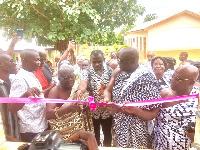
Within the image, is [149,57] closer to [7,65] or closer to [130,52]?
[130,52]

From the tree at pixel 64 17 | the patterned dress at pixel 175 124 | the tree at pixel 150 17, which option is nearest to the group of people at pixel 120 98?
the patterned dress at pixel 175 124

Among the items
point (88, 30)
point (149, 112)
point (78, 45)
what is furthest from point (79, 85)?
point (149, 112)

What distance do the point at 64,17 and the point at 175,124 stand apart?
44.3 inches

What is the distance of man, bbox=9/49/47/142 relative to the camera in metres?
1.42

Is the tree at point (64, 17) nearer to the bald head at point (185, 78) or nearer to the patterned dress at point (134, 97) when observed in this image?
the patterned dress at point (134, 97)

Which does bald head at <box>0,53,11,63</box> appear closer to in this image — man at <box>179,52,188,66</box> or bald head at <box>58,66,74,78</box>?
bald head at <box>58,66,74,78</box>

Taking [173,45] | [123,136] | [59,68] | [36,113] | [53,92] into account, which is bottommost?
[123,136]

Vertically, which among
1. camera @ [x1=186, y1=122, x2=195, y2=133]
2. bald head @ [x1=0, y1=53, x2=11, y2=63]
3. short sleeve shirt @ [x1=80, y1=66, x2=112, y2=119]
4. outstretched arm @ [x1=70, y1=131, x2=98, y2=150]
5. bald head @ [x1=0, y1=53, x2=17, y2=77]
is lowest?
camera @ [x1=186, y1=122, x2=195, y2=133]

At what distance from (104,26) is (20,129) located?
3.62ft

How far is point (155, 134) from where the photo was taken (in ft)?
5.11

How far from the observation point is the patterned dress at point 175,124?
133 centimetres

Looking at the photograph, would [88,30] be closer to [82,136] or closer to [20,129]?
[82,136]

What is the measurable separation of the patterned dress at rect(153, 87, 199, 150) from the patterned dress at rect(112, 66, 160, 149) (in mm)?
113

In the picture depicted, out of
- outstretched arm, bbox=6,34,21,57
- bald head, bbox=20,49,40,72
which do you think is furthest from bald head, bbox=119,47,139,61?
outstretched arm, bbox=6,34,21,57
